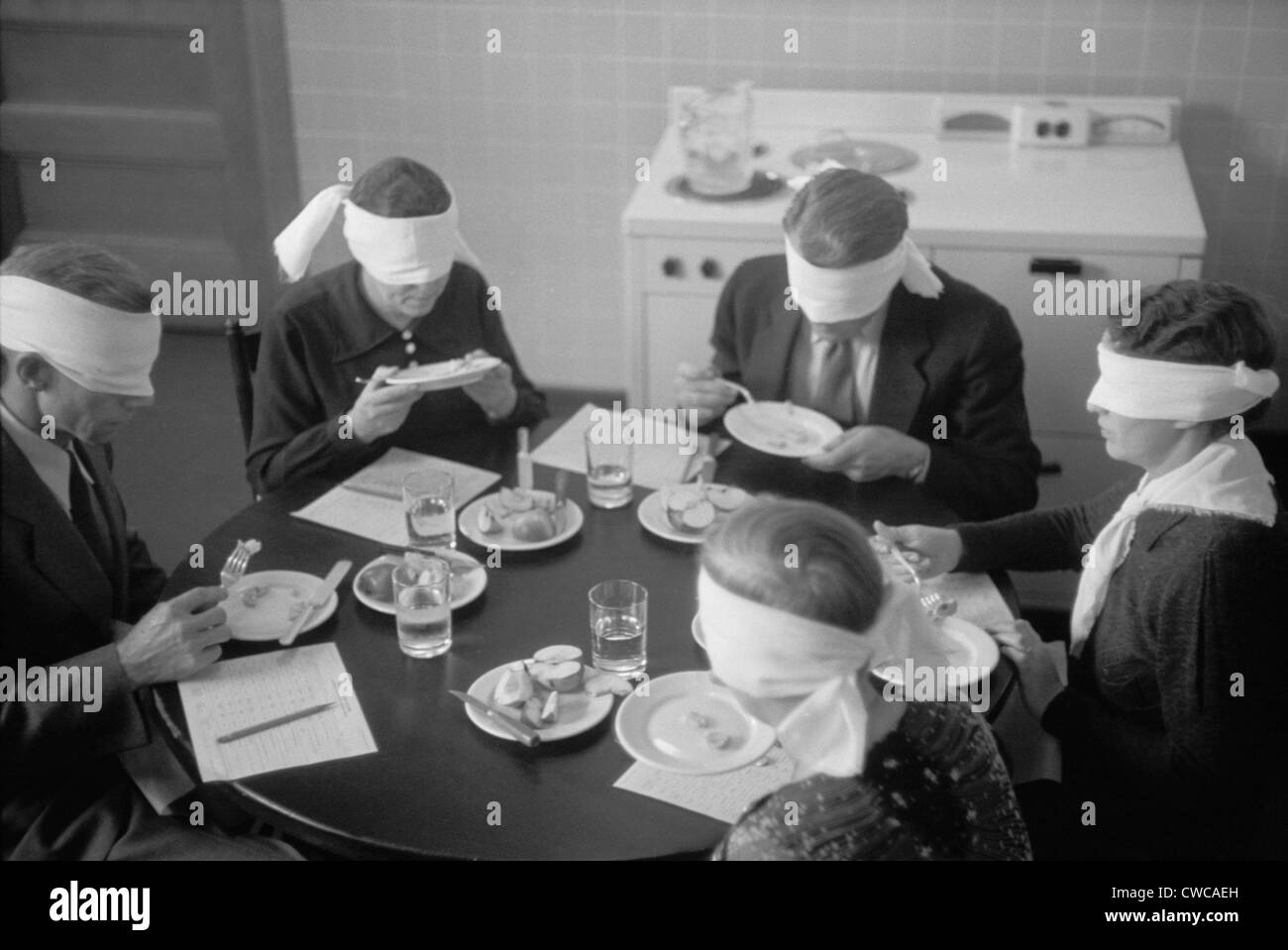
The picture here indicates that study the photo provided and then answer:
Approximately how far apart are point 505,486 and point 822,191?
79cm

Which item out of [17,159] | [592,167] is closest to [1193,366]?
[592,167]

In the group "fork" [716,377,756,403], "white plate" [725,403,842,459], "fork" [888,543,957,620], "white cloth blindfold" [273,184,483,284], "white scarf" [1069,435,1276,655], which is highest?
"white cloth blindfold" [273,184,483,284]

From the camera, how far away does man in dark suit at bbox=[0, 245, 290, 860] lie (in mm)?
2135

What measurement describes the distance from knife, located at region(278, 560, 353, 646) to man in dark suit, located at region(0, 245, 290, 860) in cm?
11

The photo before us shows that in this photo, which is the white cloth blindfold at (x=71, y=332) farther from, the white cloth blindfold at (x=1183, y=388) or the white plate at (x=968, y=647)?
the white cloth blindfold at (x=1183, y=388)

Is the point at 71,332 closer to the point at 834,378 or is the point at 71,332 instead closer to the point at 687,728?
the point at 687,728

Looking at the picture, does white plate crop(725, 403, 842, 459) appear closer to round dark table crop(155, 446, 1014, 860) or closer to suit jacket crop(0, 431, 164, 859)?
round dark table crop(155, 446, 1014, 860)

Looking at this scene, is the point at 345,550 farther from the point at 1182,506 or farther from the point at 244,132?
the point at 244,132

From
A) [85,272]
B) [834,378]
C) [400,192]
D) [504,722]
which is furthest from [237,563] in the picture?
[834,378]

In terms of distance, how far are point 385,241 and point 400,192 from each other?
0.09 meters

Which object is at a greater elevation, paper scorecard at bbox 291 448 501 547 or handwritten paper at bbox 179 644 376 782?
paper scorecard at bbox 291 448 501 547

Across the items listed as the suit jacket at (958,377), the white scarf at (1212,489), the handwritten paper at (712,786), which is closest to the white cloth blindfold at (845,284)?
the suit jacket at (958,377)

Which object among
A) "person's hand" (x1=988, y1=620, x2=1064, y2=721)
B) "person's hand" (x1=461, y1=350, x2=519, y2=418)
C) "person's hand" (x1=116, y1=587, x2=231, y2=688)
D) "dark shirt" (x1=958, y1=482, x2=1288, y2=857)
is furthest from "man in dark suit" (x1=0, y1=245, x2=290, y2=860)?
"dark shirt" (x1=958, y1=482, x2=1288, y2=857)

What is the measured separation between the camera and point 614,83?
14.1 ft
